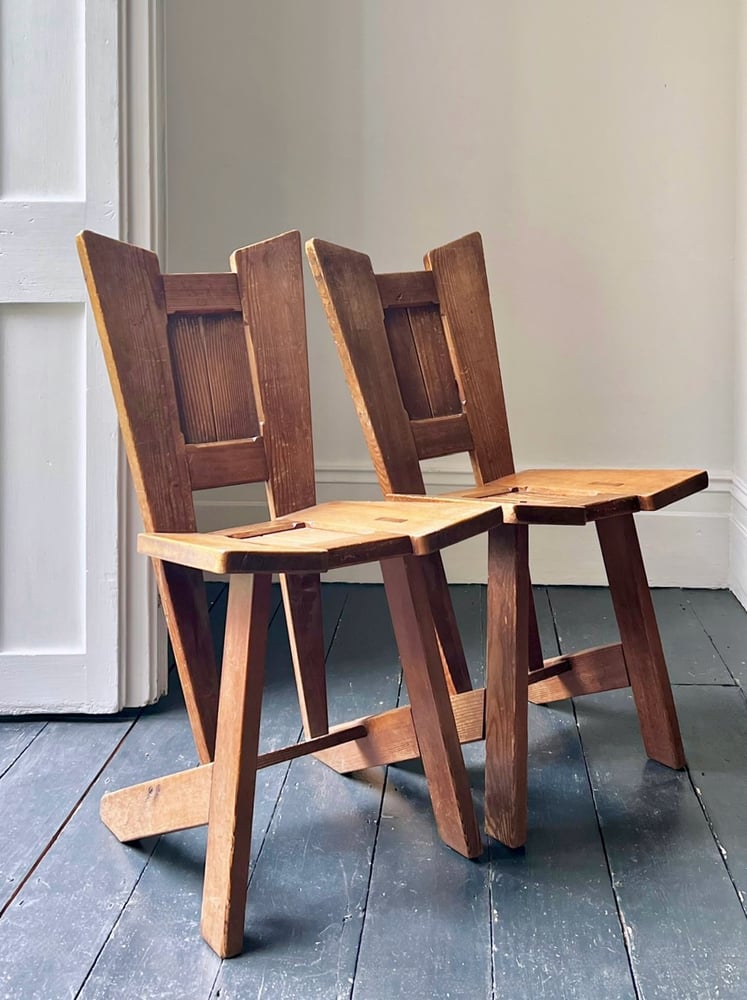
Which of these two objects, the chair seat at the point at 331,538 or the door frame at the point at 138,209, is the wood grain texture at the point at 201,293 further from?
the door frame at the point at 138,209

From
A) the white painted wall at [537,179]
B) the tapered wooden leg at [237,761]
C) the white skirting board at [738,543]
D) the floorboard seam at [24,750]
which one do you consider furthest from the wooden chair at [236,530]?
the white skirting board at [738,543]

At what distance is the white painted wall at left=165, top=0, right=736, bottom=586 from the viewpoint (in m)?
2.42

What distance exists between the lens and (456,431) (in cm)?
160

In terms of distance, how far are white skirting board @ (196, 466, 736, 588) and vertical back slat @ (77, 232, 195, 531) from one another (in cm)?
131

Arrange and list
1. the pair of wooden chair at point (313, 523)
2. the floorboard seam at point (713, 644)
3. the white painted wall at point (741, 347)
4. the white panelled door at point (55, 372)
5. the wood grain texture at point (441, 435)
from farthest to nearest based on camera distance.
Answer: the white painted wall at point (741, 347), the floorboard seam at point (713, 644), the white panelled door at point (55, 372), the wood grain texture at point (441, 435), the pair of wooden chair at point (313, 523)

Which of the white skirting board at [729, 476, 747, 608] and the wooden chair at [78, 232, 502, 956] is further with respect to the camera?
the white skirting board at [729, 476, 747, 608]

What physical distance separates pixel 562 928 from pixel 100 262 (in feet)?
3.21

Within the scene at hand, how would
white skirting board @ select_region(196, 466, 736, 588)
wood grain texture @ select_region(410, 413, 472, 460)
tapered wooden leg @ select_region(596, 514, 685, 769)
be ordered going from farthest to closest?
white skirting board @ select_region(196, 466, 736, 588) → wood grain texture @ select_region(410, 413, 472, 460) → tapered wooden leg @ select_region(596, 514, 685, 769)

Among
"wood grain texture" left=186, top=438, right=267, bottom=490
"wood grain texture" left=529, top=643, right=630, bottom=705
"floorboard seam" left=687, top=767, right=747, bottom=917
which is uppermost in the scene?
"wood grain texture" left=186, top=438, right=267, bottom=490

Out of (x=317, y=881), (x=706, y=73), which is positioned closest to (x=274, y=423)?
(x=317, y=881)

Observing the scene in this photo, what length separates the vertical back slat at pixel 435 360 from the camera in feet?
5.27

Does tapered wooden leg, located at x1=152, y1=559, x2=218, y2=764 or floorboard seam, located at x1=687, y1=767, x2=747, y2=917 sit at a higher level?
tapered wooden leg, located at x1=152, y1=559, x2=218, y2=764

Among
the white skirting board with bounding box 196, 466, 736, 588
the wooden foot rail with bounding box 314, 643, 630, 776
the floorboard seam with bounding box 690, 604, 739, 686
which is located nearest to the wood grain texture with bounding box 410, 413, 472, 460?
the wooden foot rail with bounding box 314, 643, 630, 776

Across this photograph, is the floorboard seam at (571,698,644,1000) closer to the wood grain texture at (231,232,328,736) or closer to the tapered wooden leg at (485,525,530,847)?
the tapered wooden leg at (485,525,530,847)
